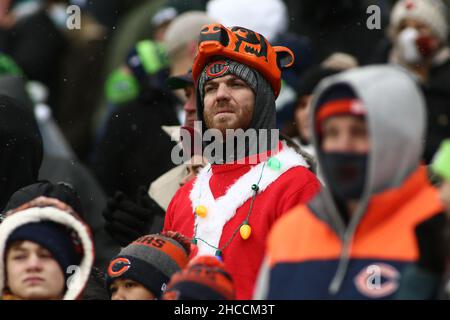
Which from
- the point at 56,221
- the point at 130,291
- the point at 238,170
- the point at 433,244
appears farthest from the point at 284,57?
the point at 433,244

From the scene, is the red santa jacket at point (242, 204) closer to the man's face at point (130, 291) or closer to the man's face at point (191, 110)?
the man's face at point (130, 291)

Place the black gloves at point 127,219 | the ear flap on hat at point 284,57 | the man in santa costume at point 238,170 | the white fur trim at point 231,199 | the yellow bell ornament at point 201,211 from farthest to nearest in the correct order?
1. the black gloves at point 127,219
2. the ear flap on hat at point 284,57
3. the yellow bell ornament at point 201,211
4. the white fur trim at point 231,199
5. the man in santa costume at point 238,170

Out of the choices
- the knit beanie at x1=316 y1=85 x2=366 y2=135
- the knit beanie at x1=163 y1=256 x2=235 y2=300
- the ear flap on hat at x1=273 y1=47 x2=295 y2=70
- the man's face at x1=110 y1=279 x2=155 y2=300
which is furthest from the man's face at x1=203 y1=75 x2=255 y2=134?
the knit beanie at x1=316 y1=85 x2=366 y2=135

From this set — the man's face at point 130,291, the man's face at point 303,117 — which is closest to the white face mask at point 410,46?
the man's face at point 303,117

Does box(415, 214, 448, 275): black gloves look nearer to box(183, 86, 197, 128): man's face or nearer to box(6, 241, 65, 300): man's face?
box(6, 241, 65, 300): man's face

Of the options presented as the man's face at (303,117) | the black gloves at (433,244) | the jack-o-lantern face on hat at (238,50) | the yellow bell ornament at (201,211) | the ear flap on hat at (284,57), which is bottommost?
the black gloves at (433,244)

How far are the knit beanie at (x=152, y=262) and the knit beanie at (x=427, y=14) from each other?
3.51 meters

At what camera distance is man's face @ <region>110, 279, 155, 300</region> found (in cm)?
701

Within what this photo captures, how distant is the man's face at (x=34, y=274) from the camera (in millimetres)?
6480

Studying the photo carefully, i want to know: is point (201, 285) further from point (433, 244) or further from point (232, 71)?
point (232, 71)

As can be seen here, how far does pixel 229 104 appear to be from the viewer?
7480 mm

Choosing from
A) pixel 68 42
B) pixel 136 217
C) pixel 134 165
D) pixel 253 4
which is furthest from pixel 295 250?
pixel 68 42

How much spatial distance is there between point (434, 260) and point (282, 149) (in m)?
2.25

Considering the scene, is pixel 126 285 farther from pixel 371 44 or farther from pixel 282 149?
pixel 371 44
